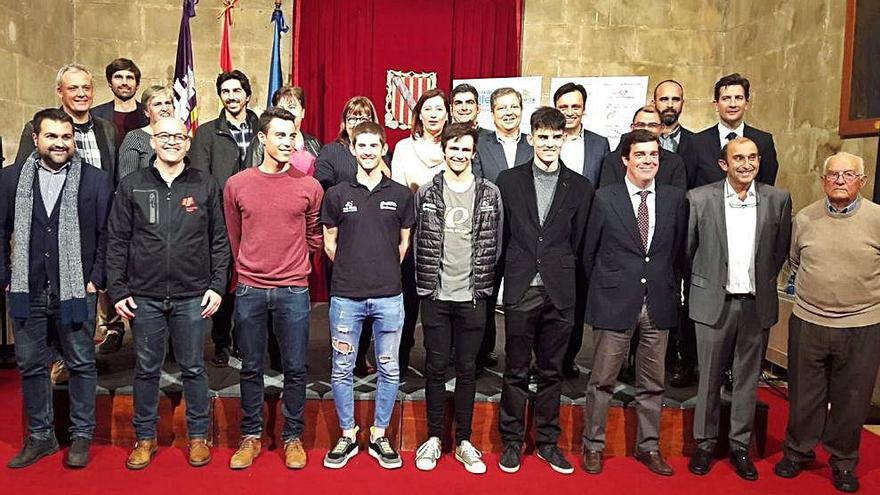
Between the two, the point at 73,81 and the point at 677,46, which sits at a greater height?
the point at 677,46

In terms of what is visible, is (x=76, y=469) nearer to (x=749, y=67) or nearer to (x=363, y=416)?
(x=363, y=416)

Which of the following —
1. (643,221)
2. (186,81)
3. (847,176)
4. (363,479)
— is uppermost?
(186,81)

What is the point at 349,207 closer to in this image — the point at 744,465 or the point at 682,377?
the point at 682,377

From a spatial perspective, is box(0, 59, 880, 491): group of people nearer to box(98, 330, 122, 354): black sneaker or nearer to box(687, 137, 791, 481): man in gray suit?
box(687, 137, 791, 481): man in gray suit

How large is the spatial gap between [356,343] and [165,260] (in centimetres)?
90

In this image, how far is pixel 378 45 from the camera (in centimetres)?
651

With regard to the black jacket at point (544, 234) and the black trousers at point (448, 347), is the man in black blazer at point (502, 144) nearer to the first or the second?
the black jacket at point (544, 234)

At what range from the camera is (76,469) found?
3287 mm

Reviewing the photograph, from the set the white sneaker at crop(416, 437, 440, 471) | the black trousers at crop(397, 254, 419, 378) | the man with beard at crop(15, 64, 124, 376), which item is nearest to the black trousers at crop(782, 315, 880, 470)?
the white sneaker at crop(416, 437, 440, 471)

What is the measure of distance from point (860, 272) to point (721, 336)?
660mm

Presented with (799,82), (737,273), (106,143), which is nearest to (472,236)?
(737,273)

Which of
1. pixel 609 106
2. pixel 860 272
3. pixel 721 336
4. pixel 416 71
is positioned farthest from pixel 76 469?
pixel 609 106

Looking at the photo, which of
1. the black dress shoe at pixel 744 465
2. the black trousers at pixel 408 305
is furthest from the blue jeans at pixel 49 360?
the black dress shoe at pixel 744 465

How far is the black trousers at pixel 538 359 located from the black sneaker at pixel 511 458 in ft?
0.10
